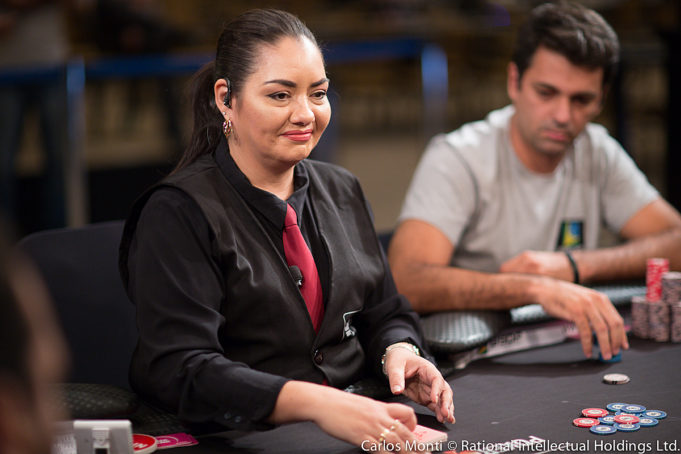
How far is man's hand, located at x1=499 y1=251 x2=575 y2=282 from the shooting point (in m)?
2.33

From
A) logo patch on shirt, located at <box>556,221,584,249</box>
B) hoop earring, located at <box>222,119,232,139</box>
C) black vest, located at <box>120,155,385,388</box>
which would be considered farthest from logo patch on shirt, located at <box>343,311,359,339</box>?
logo patch on shirt, located at <box>556,221,584,249</box>

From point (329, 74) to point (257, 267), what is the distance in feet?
2.16

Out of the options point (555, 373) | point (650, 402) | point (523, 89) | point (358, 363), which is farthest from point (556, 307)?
point (523, 89)

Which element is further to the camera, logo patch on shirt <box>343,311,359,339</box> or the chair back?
the chair back

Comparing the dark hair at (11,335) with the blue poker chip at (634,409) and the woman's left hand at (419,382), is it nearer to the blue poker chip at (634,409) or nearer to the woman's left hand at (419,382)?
the woman's left hand at (419,382)

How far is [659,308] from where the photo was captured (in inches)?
84.3

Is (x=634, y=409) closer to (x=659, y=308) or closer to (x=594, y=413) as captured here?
(x=594, y=413)

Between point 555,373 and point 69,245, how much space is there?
118 cm

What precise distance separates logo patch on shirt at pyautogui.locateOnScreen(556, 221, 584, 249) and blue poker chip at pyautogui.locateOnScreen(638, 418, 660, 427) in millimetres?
1082

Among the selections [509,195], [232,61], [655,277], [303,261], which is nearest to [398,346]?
[303,261]

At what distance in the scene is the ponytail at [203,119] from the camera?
1.84 m

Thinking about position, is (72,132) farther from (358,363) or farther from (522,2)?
(522,2)

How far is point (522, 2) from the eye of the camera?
11.4 metres

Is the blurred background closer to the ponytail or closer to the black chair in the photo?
the ponytail
